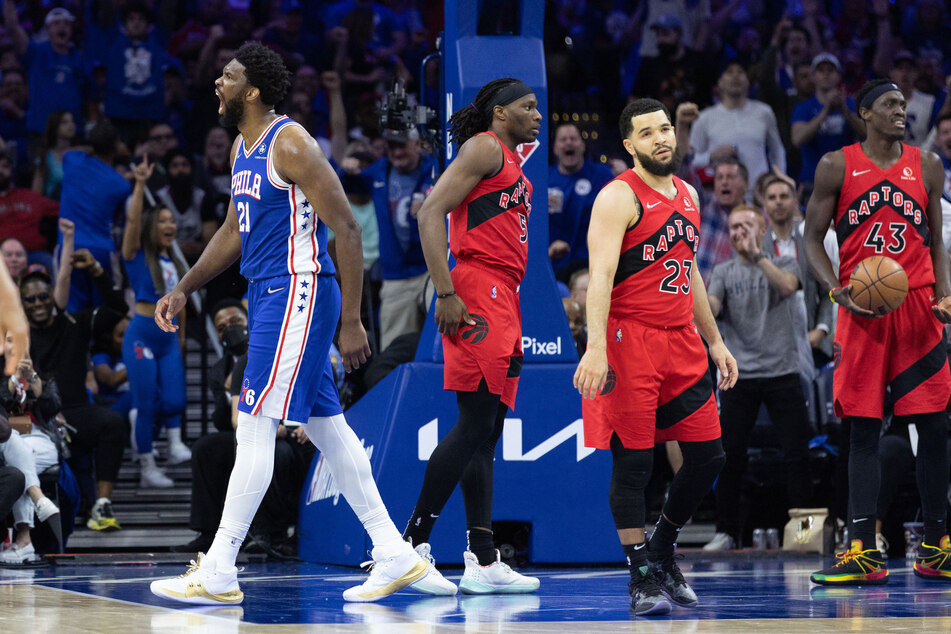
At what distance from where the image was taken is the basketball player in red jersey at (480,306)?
5.62 metres

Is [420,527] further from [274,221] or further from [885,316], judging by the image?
[885,316]

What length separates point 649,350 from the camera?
16.7 feet

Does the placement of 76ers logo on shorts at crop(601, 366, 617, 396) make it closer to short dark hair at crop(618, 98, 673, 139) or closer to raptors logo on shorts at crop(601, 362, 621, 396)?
raptors logo on shorts at crop(601, 362, 621, 396)

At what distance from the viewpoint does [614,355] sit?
5145 mm

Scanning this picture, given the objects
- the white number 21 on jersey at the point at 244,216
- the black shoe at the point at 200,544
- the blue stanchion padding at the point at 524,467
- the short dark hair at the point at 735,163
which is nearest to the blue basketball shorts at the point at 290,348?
the white number 21 on jersey at the point at 244,216

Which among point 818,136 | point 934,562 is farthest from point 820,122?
point 934,562

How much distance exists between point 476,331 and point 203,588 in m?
1.58

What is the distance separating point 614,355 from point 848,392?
1.61 meters

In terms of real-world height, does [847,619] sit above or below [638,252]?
below

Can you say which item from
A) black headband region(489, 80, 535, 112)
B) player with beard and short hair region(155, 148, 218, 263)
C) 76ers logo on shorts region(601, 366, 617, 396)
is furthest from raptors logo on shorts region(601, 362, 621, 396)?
player with beard and short hair region(155, 148, 218, 263)

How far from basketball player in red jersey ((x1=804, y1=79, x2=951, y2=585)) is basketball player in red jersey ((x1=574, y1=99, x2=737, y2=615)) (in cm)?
117

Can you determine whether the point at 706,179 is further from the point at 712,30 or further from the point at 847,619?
the point at 847,619

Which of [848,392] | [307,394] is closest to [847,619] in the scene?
[848,392]

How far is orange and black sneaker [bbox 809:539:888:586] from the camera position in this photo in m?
5.98
